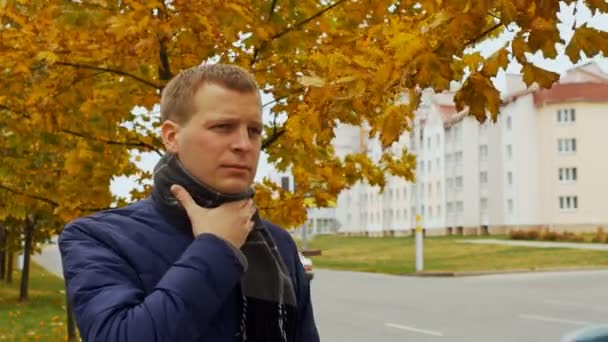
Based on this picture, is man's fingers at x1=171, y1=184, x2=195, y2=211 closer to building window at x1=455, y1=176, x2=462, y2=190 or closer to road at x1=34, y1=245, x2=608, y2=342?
road at x1=34, y1=245, x2=608, y2=342

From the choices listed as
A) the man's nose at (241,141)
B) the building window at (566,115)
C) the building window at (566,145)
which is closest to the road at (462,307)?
the man's nose at (241,141)

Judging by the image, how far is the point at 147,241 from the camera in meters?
2.12

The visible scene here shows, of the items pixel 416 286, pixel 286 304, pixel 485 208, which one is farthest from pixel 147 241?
pixel 485 208

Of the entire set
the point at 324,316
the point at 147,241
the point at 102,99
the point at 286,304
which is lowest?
the point at 324,316

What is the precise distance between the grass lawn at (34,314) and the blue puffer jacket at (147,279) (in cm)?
978

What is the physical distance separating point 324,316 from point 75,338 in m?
7.17

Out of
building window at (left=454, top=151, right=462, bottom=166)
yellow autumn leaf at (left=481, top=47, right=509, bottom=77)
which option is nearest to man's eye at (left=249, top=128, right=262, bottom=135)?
yellow autumn leaf at (left=481, top=47, right=509, bottom=77)

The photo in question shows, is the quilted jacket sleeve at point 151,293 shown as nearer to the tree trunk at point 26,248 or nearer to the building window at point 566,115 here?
Result: the tree trunk at point 26,248

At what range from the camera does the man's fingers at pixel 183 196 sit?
206 centimetres

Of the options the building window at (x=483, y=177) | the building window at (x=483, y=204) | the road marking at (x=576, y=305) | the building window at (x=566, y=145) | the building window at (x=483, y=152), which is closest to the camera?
the road marking at (x=576, y=305)

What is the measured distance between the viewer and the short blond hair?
81.8 inches

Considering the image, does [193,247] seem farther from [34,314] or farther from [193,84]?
[34,314]

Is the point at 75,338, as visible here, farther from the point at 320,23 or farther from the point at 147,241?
the point at 147,241

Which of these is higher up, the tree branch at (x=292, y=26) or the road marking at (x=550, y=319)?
the tree branch at (x=292, y=26)
